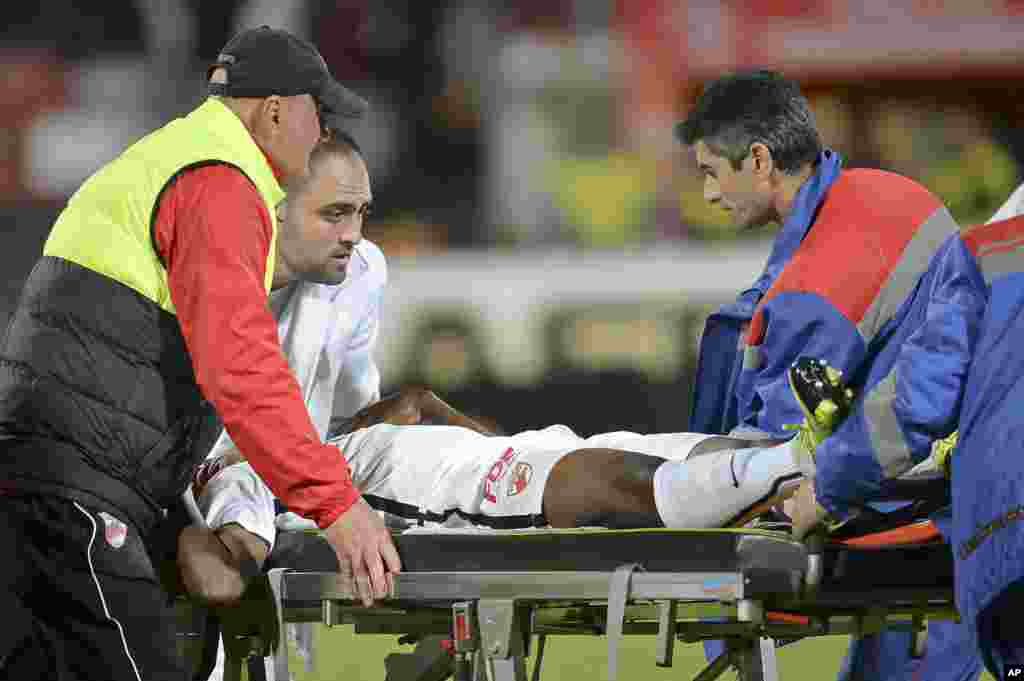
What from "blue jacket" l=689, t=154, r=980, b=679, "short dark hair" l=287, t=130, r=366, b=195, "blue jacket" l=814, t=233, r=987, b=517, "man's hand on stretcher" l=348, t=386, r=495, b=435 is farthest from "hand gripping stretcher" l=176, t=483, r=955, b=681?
"short dark hair" l=287, t=130, r=366, b=195

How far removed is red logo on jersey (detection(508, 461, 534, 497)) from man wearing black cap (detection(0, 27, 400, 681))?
54 centimetres

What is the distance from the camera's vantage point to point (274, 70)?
9.27 feet

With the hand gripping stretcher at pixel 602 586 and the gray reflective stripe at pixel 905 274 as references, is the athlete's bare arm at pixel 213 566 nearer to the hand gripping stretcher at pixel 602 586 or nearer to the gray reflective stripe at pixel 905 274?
the hand gripping stretcher at pixel 602 586

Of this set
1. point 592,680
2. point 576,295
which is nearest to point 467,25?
point 576,295

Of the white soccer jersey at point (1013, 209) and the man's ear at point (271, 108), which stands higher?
the man's ear at point (271, 108)

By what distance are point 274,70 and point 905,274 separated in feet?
4.35

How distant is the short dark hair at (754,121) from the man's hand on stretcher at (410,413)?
0.84 meters

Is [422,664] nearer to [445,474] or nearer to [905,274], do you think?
[445,474]

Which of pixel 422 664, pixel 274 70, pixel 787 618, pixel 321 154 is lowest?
pixel 422 664

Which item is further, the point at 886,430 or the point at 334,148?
the point at 334,148

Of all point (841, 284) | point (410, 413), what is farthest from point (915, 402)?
point (410, 413)

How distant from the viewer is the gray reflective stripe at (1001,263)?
2260mm

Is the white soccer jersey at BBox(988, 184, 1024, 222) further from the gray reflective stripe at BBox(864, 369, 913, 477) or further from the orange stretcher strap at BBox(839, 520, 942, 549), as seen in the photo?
the orange stretcher strap at BBox(839, 520, 942, 549)

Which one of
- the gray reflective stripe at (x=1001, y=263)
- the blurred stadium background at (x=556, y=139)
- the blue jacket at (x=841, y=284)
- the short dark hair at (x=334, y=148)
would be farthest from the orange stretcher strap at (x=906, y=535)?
the blurred stadium background at (x=556, y=139)
